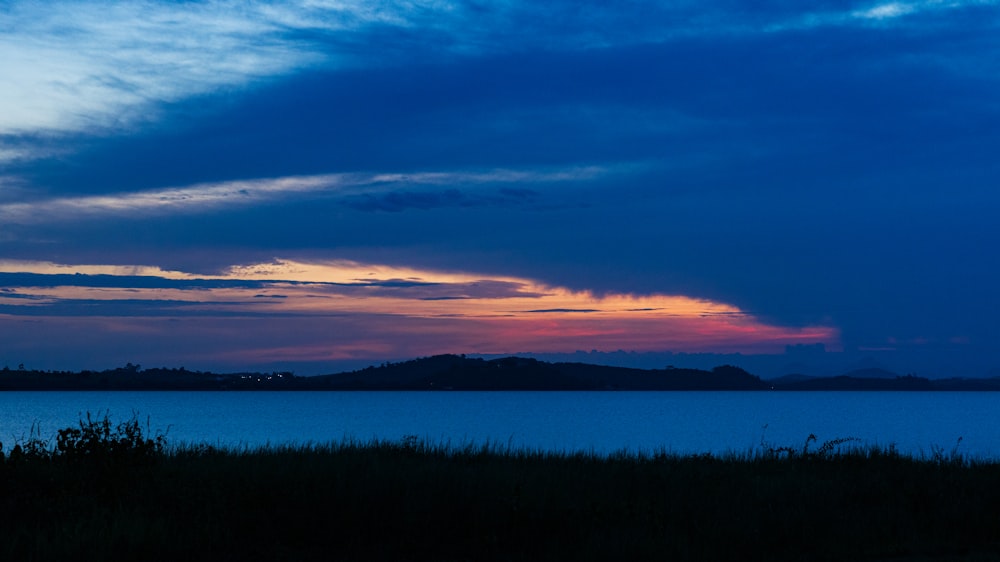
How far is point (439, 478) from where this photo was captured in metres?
14.8

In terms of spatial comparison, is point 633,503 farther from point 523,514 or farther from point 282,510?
point 282,510

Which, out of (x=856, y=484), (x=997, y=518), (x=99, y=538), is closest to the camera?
(x=99, y=538)

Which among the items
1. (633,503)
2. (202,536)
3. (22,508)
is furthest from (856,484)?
(22,508)

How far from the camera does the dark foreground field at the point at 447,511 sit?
11750 millimetres

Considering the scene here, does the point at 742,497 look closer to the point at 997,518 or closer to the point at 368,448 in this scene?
the point at 997,518

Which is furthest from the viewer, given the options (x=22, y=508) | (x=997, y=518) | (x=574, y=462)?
(x=574, y=462)

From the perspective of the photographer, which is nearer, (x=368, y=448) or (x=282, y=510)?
(x=282, y=510)

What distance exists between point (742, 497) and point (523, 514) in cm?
407

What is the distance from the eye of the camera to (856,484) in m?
16.4

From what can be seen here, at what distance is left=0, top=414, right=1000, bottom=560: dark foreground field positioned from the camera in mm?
11750

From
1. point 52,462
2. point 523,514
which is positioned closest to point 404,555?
point 523,514

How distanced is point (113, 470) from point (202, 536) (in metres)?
3.30

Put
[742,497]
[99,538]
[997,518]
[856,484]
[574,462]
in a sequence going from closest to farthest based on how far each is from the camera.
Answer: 1. [99,538]
2. [997,518]
3. [742,497]
4. [856,484]
5. [574,462]

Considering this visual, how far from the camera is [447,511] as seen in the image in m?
13.5
